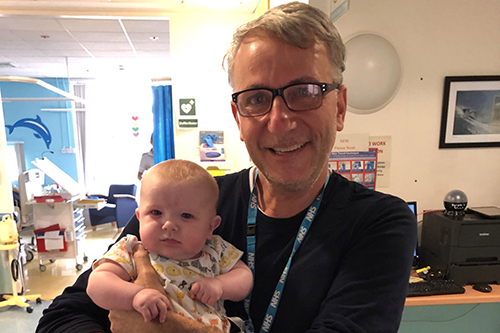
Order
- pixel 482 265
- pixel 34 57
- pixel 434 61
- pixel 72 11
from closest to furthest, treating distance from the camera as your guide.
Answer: pixel 482 265, pixel 434 61, pixel 72 11, pixel 34 57

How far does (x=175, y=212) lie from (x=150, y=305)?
268 mm

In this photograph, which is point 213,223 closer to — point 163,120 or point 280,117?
point 280,117

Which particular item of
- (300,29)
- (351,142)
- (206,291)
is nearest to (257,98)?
(300,29)

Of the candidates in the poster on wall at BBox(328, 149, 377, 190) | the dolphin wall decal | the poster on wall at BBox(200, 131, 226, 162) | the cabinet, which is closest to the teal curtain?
the poster on wall at BBox(200, 131, 226, 162)

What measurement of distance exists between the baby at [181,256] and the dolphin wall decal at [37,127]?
24.1ft

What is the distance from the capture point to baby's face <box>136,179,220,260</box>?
3.07 ft

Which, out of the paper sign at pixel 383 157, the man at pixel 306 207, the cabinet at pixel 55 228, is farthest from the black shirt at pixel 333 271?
the cabinet at pixel 55 228

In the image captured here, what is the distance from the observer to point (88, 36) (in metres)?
4.32

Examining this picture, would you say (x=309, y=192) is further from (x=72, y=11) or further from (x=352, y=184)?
(x=72, y=11)

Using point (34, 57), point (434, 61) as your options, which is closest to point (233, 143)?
point (434, 61)

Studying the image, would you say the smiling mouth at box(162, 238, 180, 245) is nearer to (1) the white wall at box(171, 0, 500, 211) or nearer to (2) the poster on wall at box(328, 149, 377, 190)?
(2) the poster on wall at box(328, 149, 377, 190)

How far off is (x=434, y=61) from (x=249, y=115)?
2204mm

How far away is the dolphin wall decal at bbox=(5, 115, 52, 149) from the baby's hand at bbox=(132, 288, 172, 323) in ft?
24.8

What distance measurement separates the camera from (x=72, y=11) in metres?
3.17
